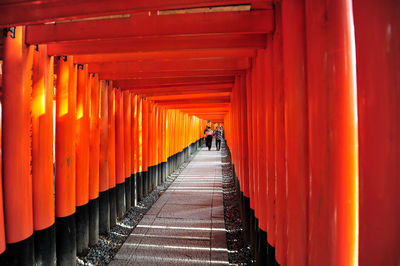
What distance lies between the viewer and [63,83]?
3.10 meters

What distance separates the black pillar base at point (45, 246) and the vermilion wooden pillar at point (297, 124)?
2792mm

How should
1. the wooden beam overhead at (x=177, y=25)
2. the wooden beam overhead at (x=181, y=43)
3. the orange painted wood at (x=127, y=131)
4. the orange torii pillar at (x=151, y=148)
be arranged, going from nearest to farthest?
A: the wooden beam overhead at (x=177, y=25) < the wooden beam overhead at (x=181, y=43) < the orange painted wood at (x=127, y=131) < the orange torii pillar at (x=151, y=148)

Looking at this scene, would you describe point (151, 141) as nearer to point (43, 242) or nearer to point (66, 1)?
point (43, 242)

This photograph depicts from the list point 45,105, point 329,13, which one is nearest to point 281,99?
point 329,13

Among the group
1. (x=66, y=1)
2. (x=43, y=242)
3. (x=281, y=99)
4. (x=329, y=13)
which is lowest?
(x=43, y=242)

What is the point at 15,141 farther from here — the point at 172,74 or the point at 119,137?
the point at 119,137

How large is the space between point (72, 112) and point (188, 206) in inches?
155

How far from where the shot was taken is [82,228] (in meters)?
3.66

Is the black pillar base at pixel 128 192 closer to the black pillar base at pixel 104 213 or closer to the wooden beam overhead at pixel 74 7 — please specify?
the black pillar base at pixel 104 213

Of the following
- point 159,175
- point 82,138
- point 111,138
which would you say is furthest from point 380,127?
point 159,175

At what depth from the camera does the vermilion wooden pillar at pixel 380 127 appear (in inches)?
38.7

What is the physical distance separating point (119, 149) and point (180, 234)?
7.59 feet

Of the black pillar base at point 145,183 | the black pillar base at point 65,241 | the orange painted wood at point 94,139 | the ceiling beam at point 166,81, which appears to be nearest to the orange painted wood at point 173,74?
the orange painted wood at point 94,139

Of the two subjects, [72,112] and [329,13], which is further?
[72,112]
